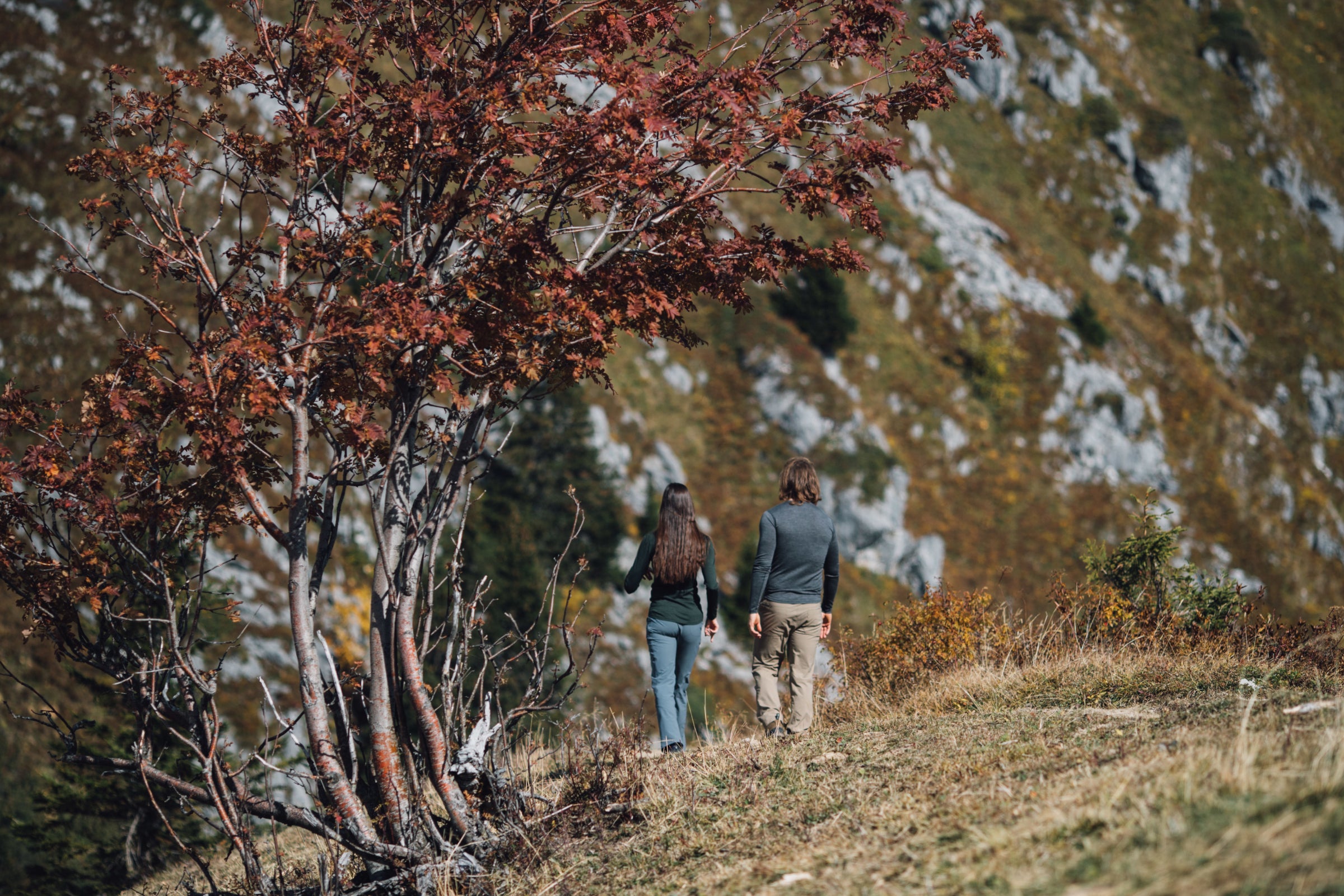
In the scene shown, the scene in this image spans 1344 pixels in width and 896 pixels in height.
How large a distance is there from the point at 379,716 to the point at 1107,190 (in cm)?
6382

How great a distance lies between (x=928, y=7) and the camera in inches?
2464

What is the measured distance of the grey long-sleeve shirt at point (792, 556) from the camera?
6875 mm

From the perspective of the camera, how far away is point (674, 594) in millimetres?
7039

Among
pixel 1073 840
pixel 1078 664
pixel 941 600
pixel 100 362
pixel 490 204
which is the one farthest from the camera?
pixel 100 362

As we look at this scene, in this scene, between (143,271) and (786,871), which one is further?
(143,271)

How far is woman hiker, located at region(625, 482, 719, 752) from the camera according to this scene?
22.6ft

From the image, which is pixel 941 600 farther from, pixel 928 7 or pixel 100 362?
pixel 928 7

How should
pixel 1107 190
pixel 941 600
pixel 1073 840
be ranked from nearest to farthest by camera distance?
1. pixel 1073 840
2. pixel 941 600
3. pixel 1107 190

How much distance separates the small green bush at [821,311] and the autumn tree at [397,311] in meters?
38.4

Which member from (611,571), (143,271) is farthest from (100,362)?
(143,271)

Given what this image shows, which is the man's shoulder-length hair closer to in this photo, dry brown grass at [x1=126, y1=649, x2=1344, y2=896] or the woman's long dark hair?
the woman's long dark hair

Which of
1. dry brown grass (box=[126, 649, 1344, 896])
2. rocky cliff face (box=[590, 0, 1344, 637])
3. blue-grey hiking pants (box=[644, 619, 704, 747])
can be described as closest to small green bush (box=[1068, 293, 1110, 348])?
rocky cliff face (box=[590, 0, 1344, 637])

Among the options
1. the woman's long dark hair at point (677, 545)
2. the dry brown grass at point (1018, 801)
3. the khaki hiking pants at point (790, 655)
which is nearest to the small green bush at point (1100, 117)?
the dry brown grass at point (1018, 801)

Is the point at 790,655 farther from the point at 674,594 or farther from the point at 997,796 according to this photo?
the point at 997,796
